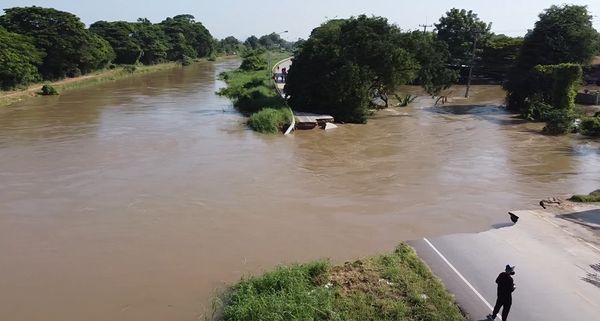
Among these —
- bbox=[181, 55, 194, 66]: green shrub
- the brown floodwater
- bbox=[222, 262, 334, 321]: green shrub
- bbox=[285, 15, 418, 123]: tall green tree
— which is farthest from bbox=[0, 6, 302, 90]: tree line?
bbox=[222, 262, 334, 321]: green shrub

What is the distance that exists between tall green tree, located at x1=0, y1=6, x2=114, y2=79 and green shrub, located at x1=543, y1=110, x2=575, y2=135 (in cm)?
3736

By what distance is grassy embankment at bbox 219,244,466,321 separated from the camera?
7.70 m

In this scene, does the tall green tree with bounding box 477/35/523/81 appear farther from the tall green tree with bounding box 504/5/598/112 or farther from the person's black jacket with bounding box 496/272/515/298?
the person's black jacket with bounding box 496/272/515/298

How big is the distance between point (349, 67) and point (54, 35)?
29423 mm

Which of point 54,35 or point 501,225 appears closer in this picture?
point 501,225

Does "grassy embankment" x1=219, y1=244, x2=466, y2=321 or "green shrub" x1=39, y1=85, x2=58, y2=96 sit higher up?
"grassy embankment" x1=219, y1=244, x2=466, y2=321

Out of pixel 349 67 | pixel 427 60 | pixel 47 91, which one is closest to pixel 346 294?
pixel 349 67

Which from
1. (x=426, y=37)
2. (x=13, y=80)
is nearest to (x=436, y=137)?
(x=426, y=37)

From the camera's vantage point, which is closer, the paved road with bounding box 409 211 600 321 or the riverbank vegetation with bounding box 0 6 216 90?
the paved road with bounding box 409 211 600 321

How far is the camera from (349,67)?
86.4ft

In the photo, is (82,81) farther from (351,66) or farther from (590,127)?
(590,127)

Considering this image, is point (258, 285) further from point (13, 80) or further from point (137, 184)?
point (13, 80)

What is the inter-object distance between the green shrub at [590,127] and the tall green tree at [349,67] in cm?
905

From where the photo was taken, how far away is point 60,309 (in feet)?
28.4
